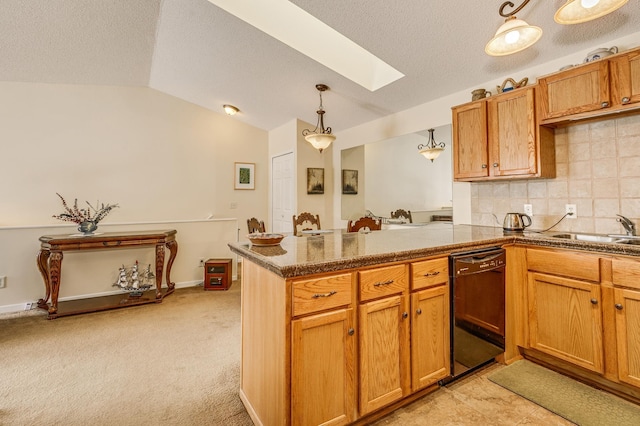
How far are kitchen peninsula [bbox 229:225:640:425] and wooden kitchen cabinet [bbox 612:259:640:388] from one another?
2 centimetres

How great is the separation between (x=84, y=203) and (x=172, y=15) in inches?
116

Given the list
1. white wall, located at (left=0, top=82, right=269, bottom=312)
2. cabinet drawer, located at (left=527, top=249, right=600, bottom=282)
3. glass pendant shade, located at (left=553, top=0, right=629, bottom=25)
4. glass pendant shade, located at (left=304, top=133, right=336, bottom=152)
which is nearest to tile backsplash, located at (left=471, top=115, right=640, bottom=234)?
cabinet drawer, located at (left=527, top=249, right=600, bottom=282)

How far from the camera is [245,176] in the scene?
551 cm

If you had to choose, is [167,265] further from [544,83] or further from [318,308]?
[544,83]

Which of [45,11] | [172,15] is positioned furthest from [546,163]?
[45,11]

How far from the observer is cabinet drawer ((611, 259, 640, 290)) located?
166 cm

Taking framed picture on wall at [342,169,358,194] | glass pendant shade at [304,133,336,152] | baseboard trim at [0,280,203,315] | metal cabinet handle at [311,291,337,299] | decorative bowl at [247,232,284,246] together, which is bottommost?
baseboard trim at [0,280,203,315]

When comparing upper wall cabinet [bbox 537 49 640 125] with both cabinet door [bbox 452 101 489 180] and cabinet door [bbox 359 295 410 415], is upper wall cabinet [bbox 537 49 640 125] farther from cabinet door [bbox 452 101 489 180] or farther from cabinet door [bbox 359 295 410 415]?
cabinet door [bbox 359 295 410 415]

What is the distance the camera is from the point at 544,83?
7.43ft

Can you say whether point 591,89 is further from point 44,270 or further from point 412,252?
point 44,270

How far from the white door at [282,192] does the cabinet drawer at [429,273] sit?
11.1 feet

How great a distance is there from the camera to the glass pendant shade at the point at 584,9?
1.42 m

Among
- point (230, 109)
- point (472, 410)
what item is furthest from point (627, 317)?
point (230, 109)

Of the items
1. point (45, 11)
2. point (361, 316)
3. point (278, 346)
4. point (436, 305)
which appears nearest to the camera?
point (278, 346)
